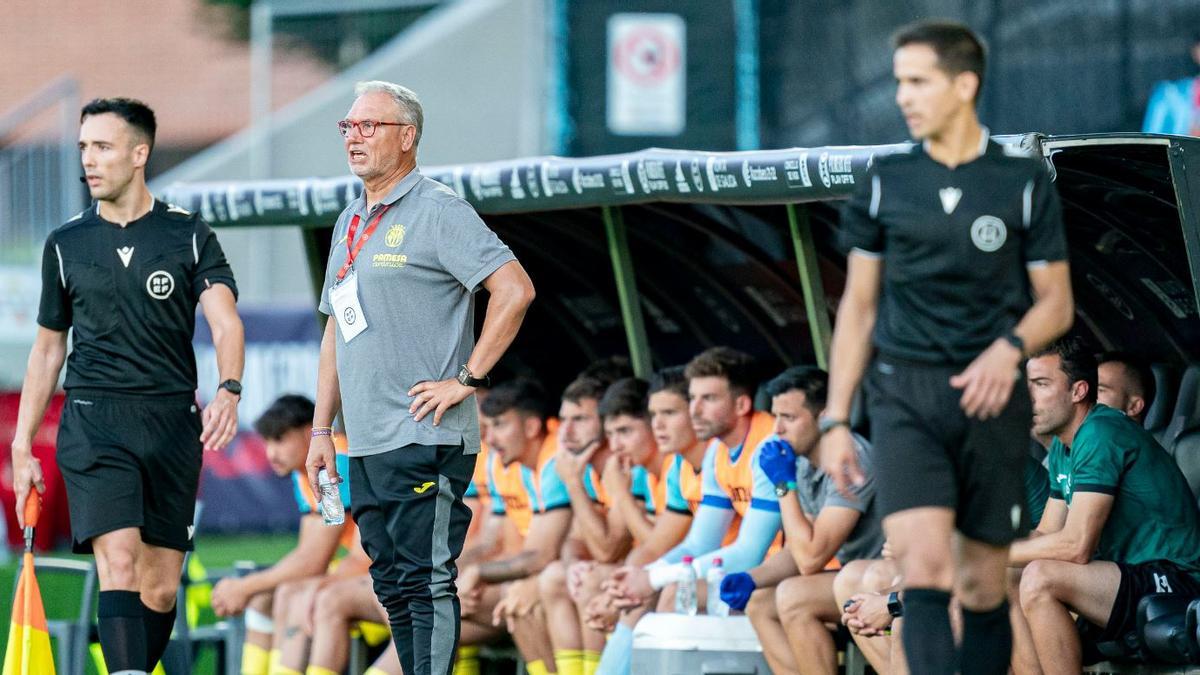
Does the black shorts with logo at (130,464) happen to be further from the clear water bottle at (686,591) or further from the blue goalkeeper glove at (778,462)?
the blue goalkeeper glove at (778,462)

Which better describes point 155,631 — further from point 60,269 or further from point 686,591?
point 686,591

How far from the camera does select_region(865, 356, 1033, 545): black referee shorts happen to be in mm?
4633

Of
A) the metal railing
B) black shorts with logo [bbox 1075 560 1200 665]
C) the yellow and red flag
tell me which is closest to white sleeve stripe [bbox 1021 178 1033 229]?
black shorts with logo [bbox 1075 560 1200 665]

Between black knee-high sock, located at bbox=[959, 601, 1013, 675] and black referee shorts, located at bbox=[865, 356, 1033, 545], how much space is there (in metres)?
0.18

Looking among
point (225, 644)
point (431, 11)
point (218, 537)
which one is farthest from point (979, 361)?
point (431, 11)

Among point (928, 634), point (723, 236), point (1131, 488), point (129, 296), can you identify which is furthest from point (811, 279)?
point (928, 634)

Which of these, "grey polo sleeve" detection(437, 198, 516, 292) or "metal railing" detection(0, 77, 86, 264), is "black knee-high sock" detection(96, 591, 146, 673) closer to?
"grey polo sleeve" detection(437, 198, 516, 292)

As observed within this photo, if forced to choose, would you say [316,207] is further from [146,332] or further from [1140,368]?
[1140,368]

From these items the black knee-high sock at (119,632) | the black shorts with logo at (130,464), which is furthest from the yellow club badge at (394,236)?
the black knee-high sock at (119,632)

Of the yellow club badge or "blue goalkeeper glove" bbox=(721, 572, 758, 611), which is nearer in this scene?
the yellow club badge

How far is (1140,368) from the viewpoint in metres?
6.89

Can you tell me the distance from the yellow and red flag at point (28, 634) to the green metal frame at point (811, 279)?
2958mm

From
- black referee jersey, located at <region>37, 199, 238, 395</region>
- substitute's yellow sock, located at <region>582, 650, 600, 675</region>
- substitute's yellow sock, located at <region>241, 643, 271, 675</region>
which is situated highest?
black referee jersey, located at <region>37, 199, 238, 395</region>

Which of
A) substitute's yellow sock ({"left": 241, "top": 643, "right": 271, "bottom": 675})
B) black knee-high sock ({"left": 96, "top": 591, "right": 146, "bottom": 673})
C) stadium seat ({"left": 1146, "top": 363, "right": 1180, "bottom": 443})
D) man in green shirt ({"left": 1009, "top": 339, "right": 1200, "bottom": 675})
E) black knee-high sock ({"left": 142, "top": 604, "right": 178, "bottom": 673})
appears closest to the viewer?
man in green shirt ({"left": 1009, "top": 339, "right": 1200, "bottom": 675})
